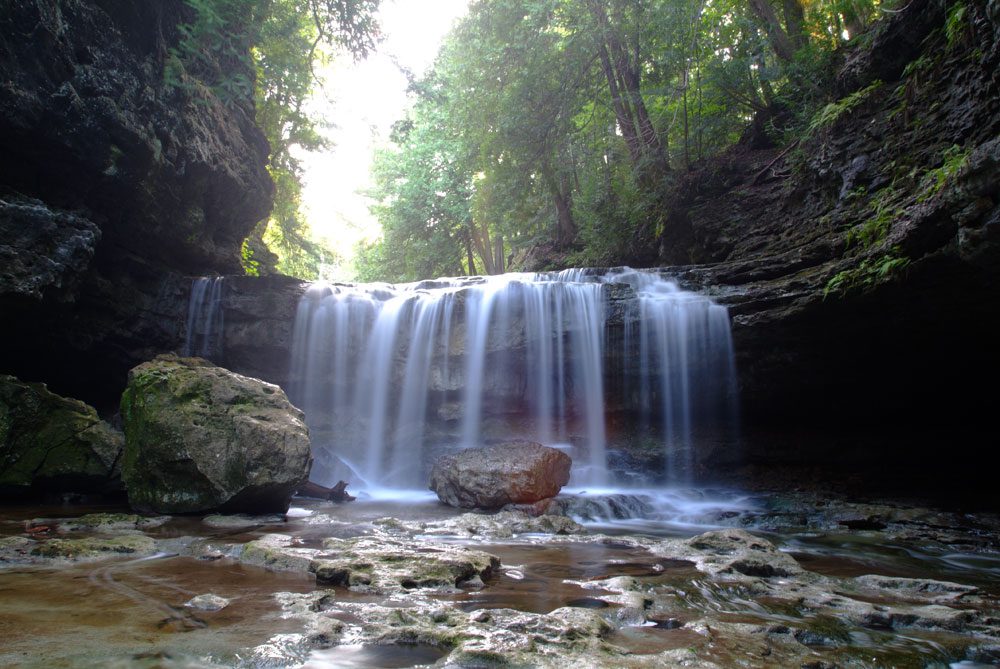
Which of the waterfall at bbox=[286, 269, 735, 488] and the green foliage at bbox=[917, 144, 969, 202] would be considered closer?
the green foliage at bbox=[917, 144, 969, 202]

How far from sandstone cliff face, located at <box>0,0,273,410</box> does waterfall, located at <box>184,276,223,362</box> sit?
29 centimetres

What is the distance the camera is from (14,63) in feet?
25.0

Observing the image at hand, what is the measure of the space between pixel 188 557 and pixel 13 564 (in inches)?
43.4

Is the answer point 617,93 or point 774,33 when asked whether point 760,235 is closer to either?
point 774,33

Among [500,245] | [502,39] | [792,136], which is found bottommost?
[792,136]

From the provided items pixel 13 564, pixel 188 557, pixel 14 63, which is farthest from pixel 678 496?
pixel 14 63

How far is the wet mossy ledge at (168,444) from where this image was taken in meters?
6.66

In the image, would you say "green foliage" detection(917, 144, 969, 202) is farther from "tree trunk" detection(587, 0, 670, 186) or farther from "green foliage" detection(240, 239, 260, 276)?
"green foliage" detection(240, 239, 260, 276)

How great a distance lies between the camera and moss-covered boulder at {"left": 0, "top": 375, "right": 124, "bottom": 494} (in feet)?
24.2

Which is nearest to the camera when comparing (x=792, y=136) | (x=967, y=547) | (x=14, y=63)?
(x=967, y=547)

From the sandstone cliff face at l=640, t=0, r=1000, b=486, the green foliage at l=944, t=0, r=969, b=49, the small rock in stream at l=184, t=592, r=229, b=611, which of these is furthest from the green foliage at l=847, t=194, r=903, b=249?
Result: the small rock in stream at l=184, t=592, r=229, b=611

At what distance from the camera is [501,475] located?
8.32 meters

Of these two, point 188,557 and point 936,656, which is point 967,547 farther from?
point 188,557

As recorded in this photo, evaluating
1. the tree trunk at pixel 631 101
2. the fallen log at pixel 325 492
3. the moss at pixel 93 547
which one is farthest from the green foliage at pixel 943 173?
the fallen log at pixel 325 492
